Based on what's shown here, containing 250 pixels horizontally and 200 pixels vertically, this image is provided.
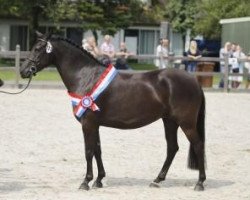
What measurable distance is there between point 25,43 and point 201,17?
14244 mm

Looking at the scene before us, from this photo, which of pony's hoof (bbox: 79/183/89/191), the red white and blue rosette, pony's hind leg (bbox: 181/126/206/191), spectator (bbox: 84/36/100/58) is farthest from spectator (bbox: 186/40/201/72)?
pony's hoof (bbox: 79/183/89/191)

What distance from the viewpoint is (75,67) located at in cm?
898

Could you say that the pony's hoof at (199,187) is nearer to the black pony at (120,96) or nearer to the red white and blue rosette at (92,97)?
the black pony at (120,96)

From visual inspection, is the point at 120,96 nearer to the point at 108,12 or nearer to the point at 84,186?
the point at 84,186

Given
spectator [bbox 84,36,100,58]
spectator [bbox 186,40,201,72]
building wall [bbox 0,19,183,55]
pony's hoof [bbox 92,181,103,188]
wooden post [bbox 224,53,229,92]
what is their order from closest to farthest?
pony's hoof [bbox 92,181,103,188] < spectator [bbox 84,36,100,58] < wooden post [bbox 224,53,229,92] < spectator [bbox 186,40,201,72] < building wall [bbox 0,19,183,55]

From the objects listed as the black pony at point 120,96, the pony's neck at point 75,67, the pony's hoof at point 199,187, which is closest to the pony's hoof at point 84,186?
the black pony at point 120,96

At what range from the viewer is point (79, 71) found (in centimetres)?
895

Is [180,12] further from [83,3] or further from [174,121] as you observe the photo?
[174,121]

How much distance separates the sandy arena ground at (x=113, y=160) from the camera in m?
8.51

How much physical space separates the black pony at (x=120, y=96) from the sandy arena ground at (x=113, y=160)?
1.23 ft

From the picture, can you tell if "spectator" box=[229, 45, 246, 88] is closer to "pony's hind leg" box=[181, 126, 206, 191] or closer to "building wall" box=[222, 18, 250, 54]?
"building wall" box=[222, 18, 250, 54]

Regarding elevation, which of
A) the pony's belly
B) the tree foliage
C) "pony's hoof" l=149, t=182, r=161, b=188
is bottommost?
"pony's hoof" l=149, t=182, r=161, b=188

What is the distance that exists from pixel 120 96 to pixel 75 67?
719mm

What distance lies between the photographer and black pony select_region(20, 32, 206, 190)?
8.78 metres
